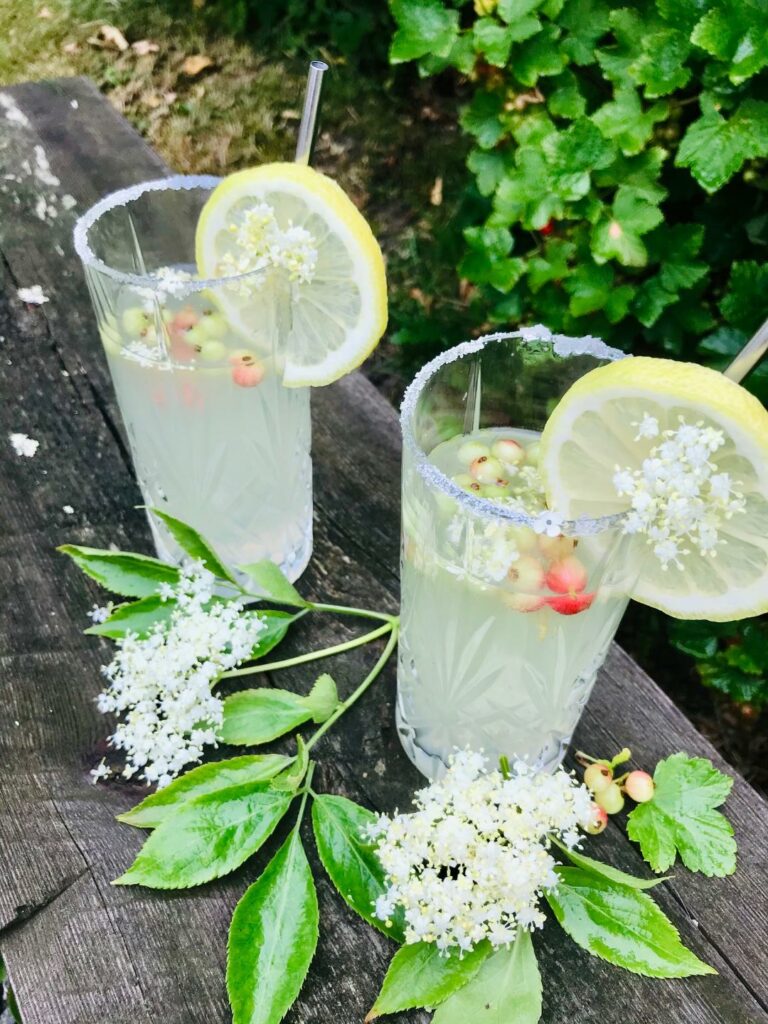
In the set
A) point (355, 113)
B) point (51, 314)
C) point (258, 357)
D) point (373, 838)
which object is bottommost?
point (355, 113)

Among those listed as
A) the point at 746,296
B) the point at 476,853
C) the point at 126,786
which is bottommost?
the point at 126,786

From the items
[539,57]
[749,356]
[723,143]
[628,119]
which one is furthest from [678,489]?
[539,57]

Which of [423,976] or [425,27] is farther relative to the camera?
[425,27]

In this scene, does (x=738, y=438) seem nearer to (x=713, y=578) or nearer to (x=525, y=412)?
(x=713, y=578)

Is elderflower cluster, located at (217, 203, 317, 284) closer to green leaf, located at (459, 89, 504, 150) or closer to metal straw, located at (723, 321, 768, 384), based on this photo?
metal straw, located at (723, 321, 768, 384)

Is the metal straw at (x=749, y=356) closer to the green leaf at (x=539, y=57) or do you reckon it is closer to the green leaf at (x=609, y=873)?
the green leaf at (x=609, y=873)

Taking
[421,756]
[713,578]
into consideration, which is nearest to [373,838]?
[421,756]

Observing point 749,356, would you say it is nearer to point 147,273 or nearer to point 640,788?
point 640,788
